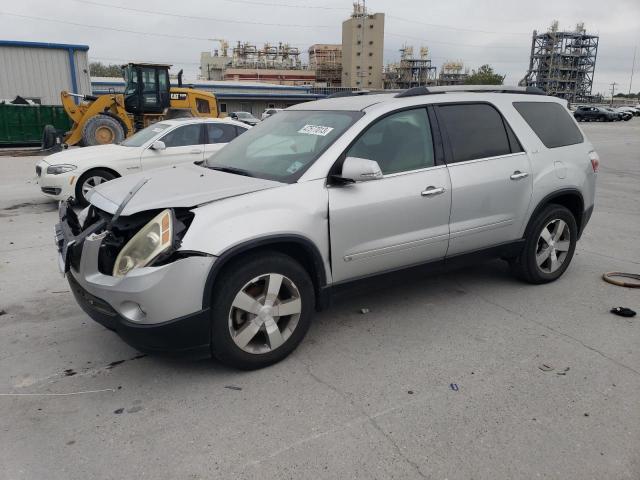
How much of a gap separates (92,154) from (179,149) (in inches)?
56.4

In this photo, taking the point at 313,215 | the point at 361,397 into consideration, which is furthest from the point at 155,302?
the point at 361,397

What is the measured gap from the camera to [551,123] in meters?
4.87

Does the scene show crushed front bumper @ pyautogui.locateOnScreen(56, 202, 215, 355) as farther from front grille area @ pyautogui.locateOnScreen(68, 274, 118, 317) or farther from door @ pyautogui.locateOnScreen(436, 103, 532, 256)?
door @ pyautogui.locateOnScreen(436, 103, 532, 256)

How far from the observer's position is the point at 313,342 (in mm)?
A: 3768

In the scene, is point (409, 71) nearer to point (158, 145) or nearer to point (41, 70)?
point (41, 70)

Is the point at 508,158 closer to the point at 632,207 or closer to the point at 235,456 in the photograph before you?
the point at 235,456

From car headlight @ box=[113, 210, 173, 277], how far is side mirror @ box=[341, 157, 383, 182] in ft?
3.80

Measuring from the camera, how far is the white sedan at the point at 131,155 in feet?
27.0

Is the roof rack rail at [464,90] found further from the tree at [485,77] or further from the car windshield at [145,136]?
the tree at [485,77]

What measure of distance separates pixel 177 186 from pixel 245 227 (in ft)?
2.39

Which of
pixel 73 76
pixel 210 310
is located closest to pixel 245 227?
pixel 210 310

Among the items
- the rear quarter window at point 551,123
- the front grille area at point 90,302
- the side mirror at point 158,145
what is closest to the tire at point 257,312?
the front grille area at point 90,302

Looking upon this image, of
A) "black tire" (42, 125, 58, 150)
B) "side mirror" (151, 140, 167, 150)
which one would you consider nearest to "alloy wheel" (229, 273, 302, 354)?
"side mirror" (151, 140, 167, 150)

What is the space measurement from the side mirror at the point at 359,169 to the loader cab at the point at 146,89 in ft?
54.7
